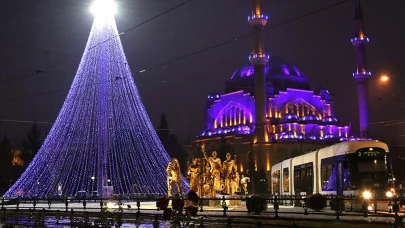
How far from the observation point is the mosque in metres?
91.4

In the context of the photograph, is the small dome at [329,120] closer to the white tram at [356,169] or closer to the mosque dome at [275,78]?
the mosque dome at [275,78]

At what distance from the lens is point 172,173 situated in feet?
95.6

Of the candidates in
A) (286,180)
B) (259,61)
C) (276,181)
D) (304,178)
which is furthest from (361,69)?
(304,178)

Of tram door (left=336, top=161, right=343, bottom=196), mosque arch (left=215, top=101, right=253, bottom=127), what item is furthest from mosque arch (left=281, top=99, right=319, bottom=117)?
tram door (left=336, top=161, right=343, bottom=196)

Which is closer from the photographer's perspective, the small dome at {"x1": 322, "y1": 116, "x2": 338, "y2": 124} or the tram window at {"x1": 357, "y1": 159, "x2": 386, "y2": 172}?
the tram window at {"x1": 357, "y1": 159, "x2": 386, "y2": 172}

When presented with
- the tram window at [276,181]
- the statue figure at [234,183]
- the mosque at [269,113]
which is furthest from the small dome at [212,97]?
the statue figure at [234,183]

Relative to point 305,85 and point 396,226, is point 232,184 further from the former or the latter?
point 305,85

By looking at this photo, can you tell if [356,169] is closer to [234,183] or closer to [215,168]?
[215,168]

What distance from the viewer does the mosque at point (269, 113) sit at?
9138cm

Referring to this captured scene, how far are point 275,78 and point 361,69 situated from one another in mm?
24366

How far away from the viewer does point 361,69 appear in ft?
295

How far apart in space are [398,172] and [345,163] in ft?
196

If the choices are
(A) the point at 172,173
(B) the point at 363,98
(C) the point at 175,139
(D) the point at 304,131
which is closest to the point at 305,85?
(D) the point at 304,131

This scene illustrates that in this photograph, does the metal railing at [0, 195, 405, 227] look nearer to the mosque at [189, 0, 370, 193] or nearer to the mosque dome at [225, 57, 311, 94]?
the mosque at [189, 0, 370, 193]
